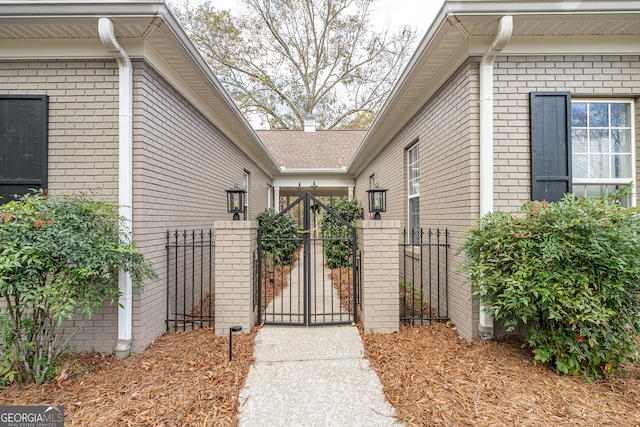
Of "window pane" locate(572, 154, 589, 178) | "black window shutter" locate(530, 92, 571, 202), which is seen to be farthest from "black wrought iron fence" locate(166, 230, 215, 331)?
"window pane" locate(572, 154, 589, 178)

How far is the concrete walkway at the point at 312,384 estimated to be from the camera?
92.7 inches

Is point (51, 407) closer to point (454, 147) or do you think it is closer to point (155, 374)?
point (155, 374)

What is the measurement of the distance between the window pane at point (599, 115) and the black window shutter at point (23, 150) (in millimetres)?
6487

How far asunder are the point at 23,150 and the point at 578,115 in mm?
6585

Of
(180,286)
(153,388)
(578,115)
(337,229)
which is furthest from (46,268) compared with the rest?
(578,115)

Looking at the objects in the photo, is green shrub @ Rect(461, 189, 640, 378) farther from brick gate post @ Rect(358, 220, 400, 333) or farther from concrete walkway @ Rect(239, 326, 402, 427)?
concrete walkway @ Rect(239, 326, 402, 427)

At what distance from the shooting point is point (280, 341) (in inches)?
138

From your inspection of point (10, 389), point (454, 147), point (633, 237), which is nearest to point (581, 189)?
point (633, 237)

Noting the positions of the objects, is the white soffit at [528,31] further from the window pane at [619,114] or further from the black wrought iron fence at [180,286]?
the black wrought iron fence at [180,286]

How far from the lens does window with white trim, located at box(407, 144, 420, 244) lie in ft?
18.8

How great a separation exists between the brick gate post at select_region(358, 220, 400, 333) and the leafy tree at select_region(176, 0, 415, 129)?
16440 mm

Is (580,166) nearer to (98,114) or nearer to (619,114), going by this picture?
(619,114)

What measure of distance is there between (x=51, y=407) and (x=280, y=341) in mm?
2033

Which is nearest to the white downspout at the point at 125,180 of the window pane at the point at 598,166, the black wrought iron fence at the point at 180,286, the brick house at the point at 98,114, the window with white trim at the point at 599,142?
the brick house at the point at 98,114
